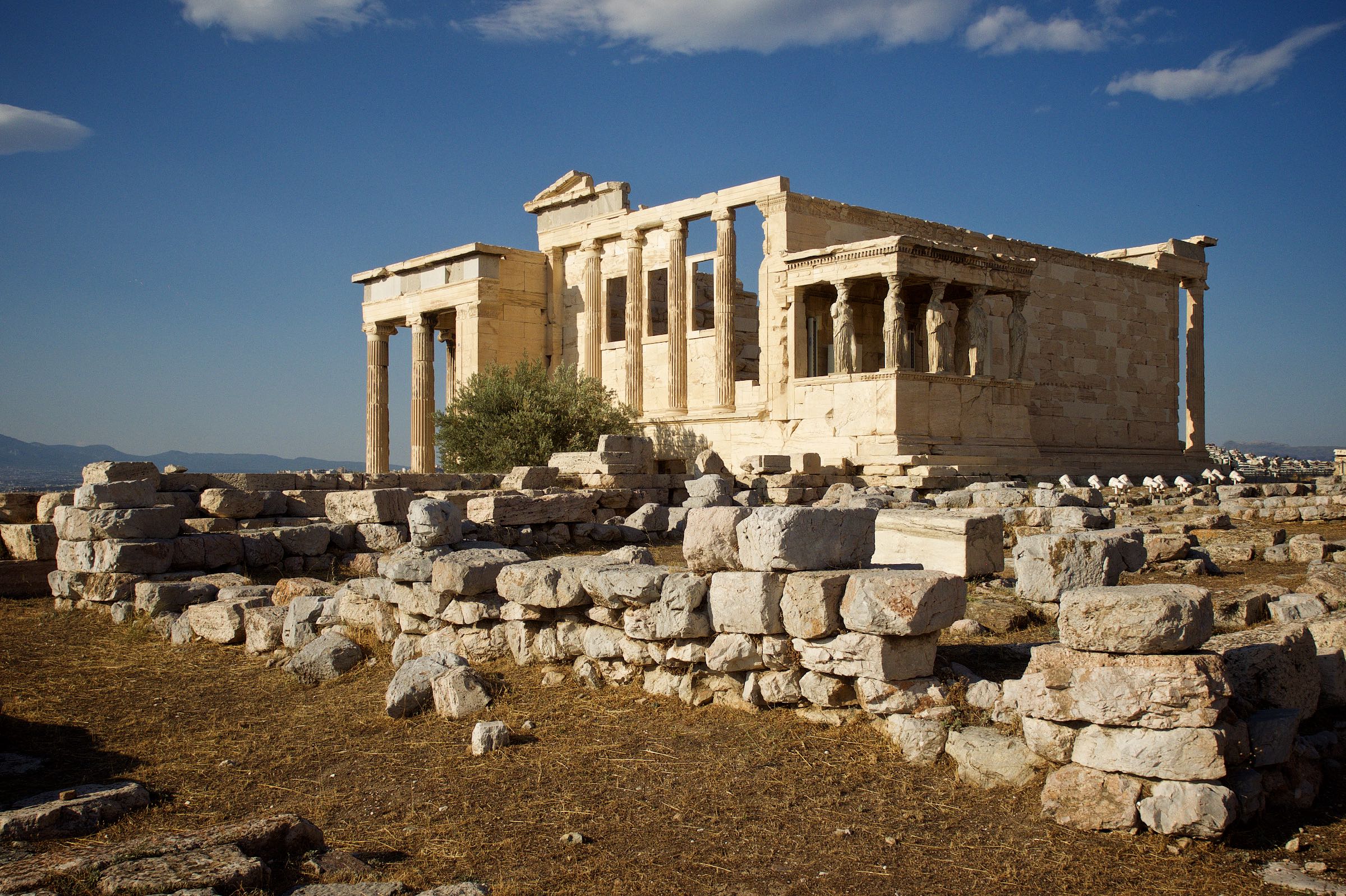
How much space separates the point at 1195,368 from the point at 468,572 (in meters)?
27.1

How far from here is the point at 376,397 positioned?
2939cm

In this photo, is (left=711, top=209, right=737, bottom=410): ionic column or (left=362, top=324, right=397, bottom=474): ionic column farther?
(left=362, top=324, right=397, bottom=474): ionic column

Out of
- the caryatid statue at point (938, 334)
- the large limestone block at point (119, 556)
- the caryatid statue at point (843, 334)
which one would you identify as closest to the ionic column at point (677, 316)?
the caryatid statue at point (843, 334)

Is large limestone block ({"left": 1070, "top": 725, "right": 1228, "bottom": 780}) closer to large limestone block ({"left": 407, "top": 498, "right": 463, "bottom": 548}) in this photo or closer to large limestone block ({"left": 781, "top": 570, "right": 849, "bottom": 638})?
large limestone block ({"left": 781, "top": 570, "right": 849, "bottom": 638})

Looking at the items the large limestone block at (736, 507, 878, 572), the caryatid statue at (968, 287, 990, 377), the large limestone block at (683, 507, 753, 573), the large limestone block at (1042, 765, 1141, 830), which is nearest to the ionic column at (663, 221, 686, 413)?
the caryatid statue at (968, 287, 990, 377)

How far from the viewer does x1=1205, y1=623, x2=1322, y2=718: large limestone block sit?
5016 mm

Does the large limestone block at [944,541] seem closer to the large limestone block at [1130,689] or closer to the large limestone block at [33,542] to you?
the large limestone block at [1130,689]

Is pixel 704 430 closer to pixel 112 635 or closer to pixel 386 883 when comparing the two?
pixel 112 635

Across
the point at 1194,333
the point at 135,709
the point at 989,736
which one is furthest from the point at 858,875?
the point at 1194,333

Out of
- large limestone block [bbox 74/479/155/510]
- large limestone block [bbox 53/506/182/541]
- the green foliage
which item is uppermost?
the green foliage

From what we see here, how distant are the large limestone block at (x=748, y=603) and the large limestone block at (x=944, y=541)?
3.17 metres

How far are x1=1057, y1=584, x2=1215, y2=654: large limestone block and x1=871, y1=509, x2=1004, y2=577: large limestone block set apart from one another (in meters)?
4.39

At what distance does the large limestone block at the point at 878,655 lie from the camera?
5.57 m

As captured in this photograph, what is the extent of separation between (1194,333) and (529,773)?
28.7 m
